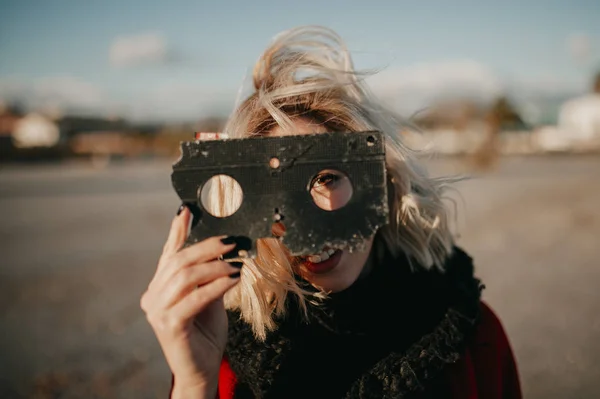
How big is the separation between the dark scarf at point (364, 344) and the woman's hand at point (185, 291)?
0.55m

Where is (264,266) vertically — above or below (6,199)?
below

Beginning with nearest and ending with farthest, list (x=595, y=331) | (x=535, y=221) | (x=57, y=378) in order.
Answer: (x=57, y=378) < (x=595, y=331) < (x=535, y=221)

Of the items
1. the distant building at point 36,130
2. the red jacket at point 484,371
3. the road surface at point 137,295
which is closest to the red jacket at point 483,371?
the red jacket at point 484,371

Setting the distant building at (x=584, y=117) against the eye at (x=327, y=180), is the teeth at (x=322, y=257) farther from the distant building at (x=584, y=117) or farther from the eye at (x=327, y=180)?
the distant building at (x=584, y=117)

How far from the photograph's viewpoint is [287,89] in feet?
6.86

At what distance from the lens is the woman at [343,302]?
1.92 meters

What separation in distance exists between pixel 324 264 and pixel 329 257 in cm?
4

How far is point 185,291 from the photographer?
1310mm

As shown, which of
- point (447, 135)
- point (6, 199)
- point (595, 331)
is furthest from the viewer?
point (447, 135)

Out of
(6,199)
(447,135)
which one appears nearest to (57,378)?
(6,199)

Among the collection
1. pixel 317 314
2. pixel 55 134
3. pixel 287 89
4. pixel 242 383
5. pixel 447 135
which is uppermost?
pixel 55 134

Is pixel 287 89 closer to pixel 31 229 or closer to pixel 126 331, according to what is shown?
pixel 126 331

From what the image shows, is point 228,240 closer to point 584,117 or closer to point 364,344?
point 364,344

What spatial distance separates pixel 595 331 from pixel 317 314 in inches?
172
